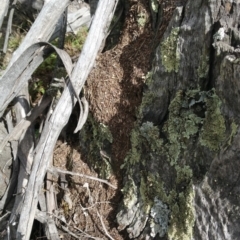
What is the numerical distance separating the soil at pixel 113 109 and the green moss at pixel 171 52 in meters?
0.29

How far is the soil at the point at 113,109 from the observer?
10.6 feet

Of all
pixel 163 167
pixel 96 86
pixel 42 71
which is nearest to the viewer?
pixel 163 167

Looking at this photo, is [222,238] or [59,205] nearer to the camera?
[222,238]

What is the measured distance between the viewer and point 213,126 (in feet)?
8.54

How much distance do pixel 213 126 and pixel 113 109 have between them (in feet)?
3.23

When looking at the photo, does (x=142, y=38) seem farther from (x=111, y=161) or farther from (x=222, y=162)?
(x=222, y=162)

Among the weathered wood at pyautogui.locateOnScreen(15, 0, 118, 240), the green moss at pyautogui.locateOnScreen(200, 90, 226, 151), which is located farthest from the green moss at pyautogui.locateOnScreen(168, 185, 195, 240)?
the weathered wood at pyautogui.locateOnScreen(15, 0, 118, 240)

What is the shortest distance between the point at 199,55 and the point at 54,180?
1.78m

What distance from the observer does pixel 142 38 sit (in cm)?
344

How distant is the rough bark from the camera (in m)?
2.51

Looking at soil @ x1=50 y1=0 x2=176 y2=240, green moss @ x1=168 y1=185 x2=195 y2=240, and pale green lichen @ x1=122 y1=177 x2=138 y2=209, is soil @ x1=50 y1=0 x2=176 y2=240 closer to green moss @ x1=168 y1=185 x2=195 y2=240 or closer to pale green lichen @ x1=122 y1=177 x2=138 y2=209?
pale green lichen @ x1=122 y1=177 x2=138 y2=209

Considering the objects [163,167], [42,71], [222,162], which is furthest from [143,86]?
[42,71]

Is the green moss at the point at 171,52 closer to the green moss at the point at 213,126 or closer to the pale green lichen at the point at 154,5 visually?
the green moss at the point at 213,126

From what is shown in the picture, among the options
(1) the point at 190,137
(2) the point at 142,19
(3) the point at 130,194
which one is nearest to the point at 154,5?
(2) the point at 142,19
